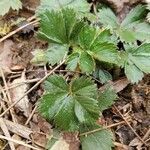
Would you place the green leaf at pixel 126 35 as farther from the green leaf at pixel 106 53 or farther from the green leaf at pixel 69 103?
the green leaf at pixel 69 103

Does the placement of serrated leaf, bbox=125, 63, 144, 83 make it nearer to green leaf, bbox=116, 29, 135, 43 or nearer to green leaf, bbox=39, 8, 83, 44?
green leaf, bbox=116, 29, 135, 43

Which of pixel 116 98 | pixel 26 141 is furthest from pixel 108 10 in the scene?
pixel 26 141

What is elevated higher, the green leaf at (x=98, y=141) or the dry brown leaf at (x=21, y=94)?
the dry brown leaf at (x=21, y=94)

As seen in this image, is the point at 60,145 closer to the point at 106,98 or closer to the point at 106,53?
the point at 106,98

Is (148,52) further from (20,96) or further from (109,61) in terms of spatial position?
(20,96)

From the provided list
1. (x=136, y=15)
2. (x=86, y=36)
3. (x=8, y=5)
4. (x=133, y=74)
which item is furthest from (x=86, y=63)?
(x=8, y=5)

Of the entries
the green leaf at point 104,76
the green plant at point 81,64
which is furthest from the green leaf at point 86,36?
the green leaf at point 104,76
